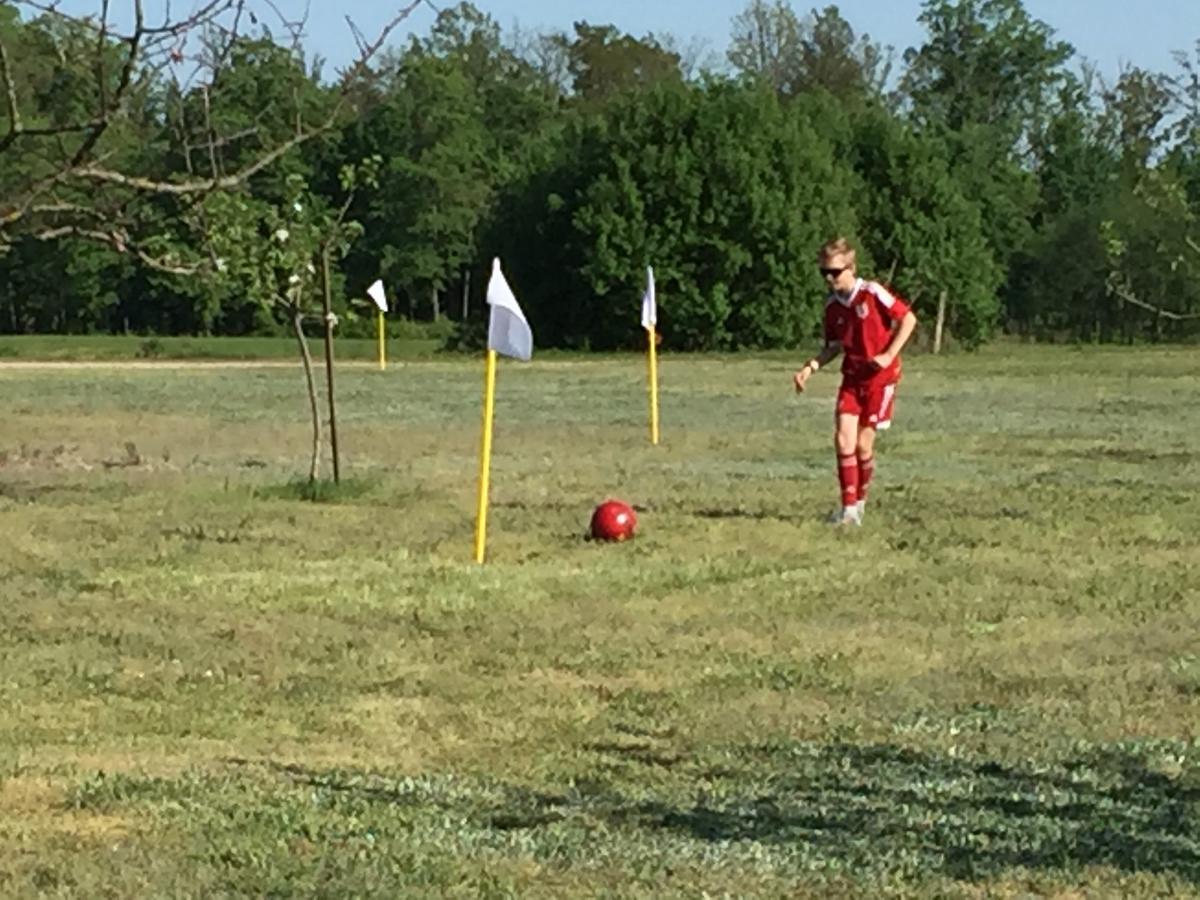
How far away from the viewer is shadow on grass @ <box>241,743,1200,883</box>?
5961mm

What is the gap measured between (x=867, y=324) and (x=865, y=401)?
0.56 m

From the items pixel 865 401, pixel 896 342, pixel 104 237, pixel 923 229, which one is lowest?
pixel 865 401

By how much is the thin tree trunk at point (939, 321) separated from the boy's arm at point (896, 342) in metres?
56.7

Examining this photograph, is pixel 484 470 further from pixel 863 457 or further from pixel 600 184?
pixel 600 184

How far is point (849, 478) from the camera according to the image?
14.8m

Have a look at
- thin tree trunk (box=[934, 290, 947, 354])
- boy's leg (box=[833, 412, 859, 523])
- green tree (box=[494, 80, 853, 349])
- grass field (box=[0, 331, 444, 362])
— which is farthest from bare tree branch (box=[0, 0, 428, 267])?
thin tree trunk (box=[934, 290, 947, 354])

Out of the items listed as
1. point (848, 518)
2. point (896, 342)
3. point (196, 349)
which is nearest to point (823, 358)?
point (896, 342)

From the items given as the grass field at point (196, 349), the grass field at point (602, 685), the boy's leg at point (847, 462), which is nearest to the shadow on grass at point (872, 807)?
the grass field at point (602, 685)

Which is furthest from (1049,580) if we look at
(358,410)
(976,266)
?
(976,266)

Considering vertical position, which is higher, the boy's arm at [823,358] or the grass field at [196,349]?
the boy's arm at [823,358]

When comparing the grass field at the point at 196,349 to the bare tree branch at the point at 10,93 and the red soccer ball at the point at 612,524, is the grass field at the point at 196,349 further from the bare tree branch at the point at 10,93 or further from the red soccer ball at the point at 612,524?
the bare tree branch at the point at 10,93

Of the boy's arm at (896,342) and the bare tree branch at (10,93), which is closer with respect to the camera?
the bare tree branch at (10,93)

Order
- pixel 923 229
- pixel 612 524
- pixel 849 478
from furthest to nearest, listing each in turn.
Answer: pixel 923 229 < pixel 849 478 < pixel 612 524

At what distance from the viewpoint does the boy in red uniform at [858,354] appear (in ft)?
47.8
